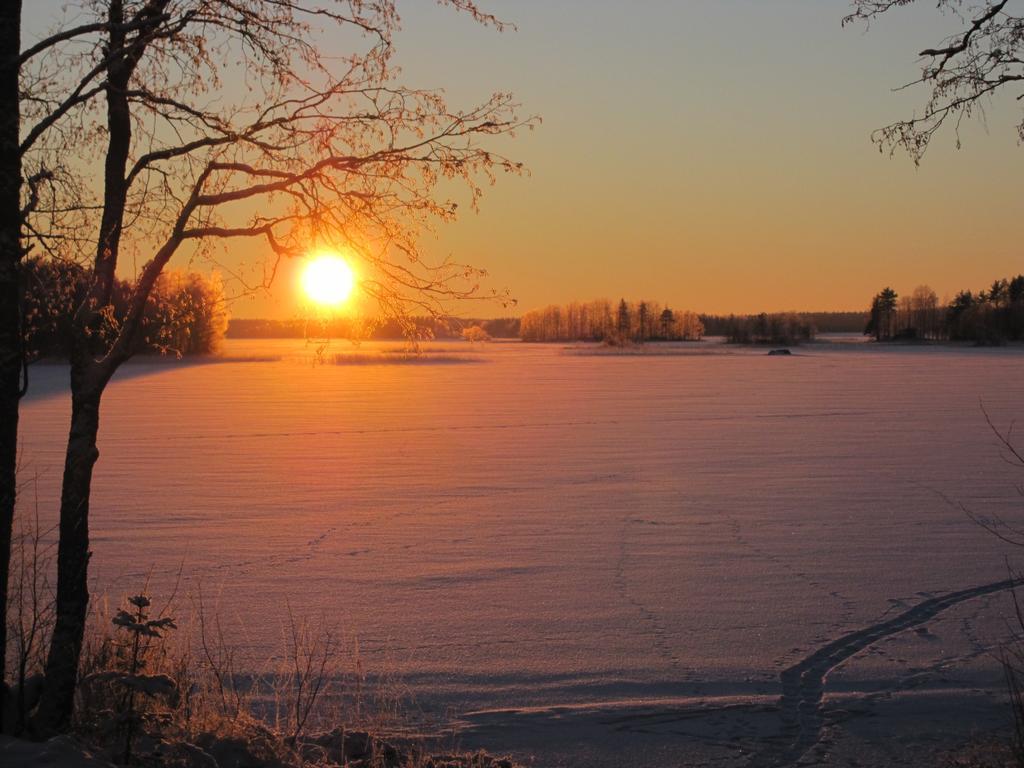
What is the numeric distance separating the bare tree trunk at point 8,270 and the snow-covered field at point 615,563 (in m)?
2.13

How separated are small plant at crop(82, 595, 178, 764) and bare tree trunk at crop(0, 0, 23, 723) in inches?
21.8

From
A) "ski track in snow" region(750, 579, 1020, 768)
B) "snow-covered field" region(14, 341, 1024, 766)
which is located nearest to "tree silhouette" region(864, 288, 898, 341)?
"snow-covered field" region(14, 341, 1024, 766)

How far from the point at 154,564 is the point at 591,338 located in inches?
4476

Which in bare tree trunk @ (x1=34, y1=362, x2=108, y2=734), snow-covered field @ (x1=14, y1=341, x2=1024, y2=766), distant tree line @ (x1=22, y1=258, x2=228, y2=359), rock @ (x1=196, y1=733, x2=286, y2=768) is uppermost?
distant tree line @ (x1=22, y1=258, x2=228, y2=359)

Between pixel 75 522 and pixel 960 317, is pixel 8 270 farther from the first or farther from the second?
pixel 960 317

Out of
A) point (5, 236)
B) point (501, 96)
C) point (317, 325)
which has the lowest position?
point (317, 325)

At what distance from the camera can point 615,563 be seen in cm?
838

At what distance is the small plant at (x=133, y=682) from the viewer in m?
4.04

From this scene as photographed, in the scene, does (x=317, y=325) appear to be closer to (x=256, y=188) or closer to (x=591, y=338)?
(x=256, y=188)

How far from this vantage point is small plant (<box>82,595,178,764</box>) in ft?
13.2

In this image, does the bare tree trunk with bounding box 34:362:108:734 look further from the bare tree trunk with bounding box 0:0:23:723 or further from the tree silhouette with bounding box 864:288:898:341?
the tree silhouette with bounding box 864:288:898:341

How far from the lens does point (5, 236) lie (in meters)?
4.35

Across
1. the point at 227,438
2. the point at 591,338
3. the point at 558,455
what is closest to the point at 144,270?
the point at 558,455

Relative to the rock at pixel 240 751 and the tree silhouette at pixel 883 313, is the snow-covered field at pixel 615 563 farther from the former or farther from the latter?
the tree silhouette at pixel 883 313
